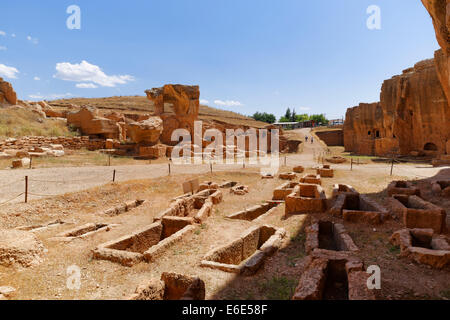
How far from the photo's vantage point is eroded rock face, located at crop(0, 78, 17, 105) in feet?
76.4

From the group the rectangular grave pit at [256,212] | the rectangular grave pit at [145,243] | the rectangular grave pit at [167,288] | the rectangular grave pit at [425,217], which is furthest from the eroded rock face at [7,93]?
the rectangular grave pit at [425,217]

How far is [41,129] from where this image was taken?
2020 cm

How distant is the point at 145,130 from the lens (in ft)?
66.6

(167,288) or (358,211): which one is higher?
(358,211)

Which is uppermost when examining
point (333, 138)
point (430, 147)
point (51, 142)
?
point (333, 138)

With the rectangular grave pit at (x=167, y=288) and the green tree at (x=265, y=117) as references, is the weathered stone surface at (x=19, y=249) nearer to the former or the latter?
the rectangular grave pit at (x=167, y=288)

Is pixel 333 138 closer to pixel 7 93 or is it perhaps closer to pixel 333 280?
pixel 333 280

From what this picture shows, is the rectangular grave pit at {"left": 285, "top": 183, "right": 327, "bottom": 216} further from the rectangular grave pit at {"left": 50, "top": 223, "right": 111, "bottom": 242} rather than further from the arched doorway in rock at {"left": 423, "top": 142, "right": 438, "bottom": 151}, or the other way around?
the arched doorway in rock at {"left": 423, "top": 142, "right": 438, "bottom": 151}

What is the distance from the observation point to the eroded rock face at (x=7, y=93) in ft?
76.4

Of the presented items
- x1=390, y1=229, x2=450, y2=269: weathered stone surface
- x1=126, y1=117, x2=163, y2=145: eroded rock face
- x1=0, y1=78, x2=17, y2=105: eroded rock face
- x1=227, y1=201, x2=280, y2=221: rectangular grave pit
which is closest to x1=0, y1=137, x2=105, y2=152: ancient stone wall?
x1=126, y1=117, x2=163, y2=145: eroded rock face

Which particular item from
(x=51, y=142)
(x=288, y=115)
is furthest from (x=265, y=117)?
(x=51, y=142)

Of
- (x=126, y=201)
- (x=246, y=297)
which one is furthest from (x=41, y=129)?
(x=246, y=297)

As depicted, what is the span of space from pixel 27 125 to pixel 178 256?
72.5 feet

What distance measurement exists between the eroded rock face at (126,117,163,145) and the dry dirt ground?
10118 millimetres
